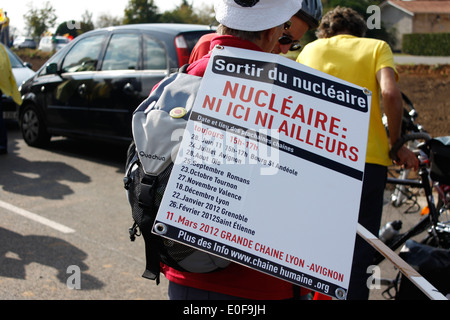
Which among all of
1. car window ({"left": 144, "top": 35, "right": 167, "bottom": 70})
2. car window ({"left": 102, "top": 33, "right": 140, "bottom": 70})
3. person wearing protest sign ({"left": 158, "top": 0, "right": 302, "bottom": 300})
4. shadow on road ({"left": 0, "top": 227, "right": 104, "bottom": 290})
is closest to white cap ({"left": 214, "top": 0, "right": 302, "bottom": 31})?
person wearing protest sign ({"left": 158, "top": 0, "right": 302, "bottom": 300})

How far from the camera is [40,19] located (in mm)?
57625

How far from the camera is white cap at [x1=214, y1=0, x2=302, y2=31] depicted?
5.76 ft

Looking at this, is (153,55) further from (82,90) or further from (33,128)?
→ (33,128)

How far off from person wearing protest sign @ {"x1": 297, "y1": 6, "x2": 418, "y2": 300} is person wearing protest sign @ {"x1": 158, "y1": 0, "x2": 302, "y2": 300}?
5.68 ft

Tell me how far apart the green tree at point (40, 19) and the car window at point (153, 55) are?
54.0m

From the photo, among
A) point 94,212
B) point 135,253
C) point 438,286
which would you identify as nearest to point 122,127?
point 94,212

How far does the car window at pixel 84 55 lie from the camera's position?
8047 mm

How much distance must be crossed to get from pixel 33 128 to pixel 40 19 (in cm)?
5308

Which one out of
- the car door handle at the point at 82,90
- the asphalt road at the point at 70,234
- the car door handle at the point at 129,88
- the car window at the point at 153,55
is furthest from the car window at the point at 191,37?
the asphalt road at the point at 70,234

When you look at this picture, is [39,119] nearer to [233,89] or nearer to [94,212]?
[94,212]

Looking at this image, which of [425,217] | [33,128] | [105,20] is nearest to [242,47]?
[425,217]

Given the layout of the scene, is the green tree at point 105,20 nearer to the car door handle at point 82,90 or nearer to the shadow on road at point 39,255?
the car door handle at point 82,90
